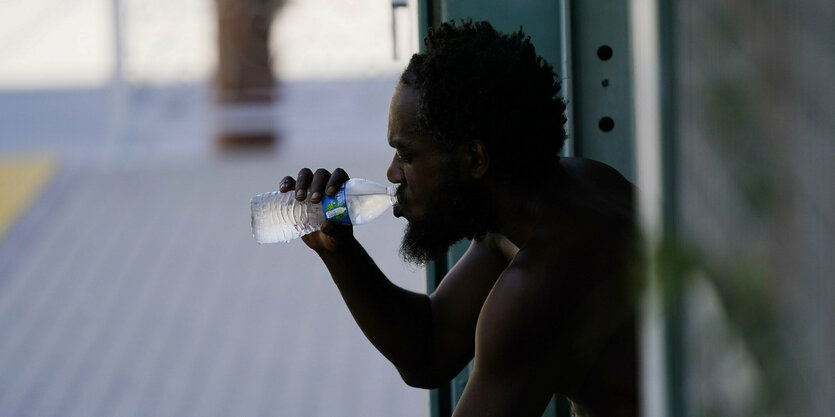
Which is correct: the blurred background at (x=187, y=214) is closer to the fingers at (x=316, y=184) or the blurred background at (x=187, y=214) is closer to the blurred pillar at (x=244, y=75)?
the blurred pillar at (x=244, y=75)

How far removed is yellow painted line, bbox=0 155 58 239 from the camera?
8305 mm

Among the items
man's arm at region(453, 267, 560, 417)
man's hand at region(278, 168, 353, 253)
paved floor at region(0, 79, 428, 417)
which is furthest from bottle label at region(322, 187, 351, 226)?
paved floor at region(0, 79, 428, 417)

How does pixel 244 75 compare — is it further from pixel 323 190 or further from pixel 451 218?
pixel 451 218

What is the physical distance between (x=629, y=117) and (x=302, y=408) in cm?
304

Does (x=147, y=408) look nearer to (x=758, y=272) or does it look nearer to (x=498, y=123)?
(x=498, y=123)

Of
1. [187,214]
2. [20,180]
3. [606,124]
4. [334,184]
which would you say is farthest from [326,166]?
[334,184]

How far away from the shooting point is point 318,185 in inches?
86.0

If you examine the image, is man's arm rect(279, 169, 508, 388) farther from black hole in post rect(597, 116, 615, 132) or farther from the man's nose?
black hole in post rect(597, 116, 615, 132)

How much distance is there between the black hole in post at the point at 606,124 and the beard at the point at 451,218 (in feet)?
2.17

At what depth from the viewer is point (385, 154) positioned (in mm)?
8219

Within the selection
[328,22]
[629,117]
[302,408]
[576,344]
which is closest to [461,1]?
[629,117]

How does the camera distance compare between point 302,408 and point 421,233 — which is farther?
point 302,408

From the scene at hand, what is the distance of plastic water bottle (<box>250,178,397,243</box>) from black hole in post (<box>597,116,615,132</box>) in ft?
1.89

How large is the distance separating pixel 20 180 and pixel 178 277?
2.45 meters
